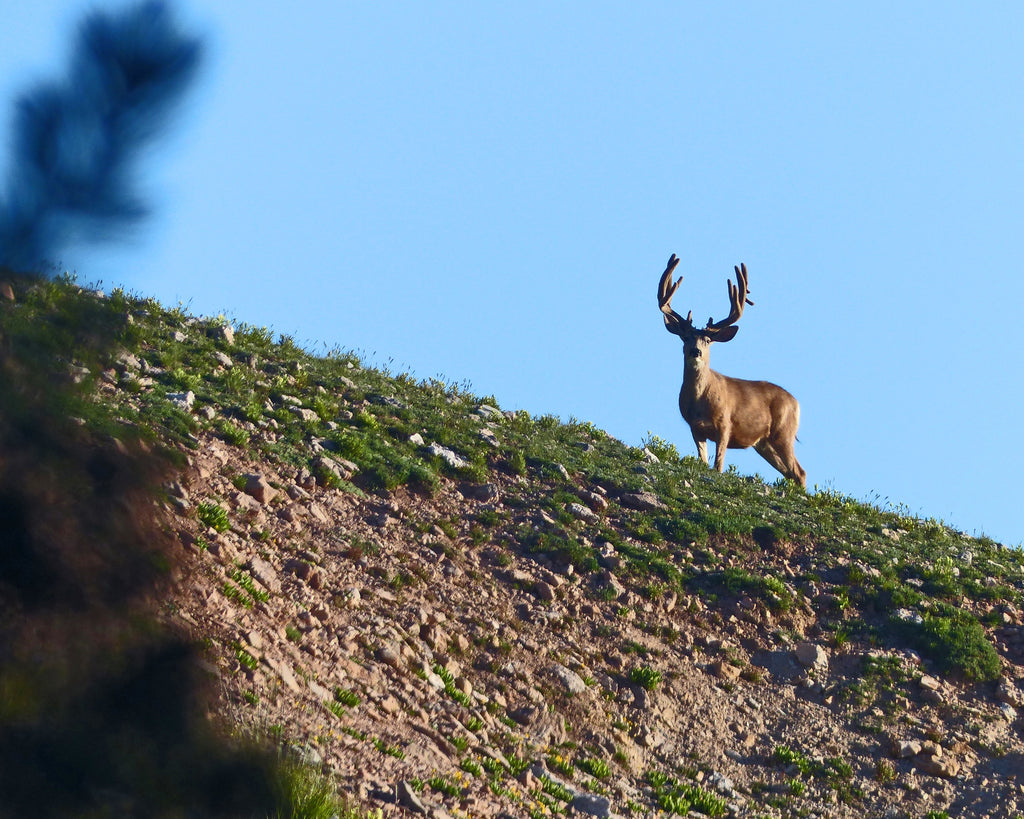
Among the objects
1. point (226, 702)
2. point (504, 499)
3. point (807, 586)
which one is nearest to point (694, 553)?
point (807, 586)

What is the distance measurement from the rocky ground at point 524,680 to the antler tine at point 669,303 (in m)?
9.98

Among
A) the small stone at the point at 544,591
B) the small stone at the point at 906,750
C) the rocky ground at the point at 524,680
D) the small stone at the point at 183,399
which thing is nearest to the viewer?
the rocky ground at the point at 524,680

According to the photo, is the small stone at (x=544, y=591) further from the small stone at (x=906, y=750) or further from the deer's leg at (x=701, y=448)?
the deer's leg at (x=701, y=448)

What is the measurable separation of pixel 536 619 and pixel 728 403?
453 inches

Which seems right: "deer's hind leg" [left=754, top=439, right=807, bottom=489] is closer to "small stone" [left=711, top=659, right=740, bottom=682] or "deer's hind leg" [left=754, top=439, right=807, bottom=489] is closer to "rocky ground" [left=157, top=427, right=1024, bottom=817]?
"rocky ground" [left=157, top=427, right=1024, bottom=817]

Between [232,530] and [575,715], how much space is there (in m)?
3.80

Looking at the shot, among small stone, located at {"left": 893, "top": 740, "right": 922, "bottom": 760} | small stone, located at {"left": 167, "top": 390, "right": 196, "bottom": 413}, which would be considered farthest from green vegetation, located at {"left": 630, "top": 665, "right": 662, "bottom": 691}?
small stone, located at {"left": 167, "top": 390, "right": 196, "bottom": 413}

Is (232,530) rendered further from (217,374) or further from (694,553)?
(694,553)

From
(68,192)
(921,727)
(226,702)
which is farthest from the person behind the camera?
(921,727)

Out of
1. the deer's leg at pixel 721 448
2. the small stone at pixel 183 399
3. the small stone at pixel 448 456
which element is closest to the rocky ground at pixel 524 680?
the small stone at pixel 183 399

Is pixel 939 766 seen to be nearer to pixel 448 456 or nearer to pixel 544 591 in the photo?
pixel 544 591

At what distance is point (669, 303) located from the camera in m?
23.6

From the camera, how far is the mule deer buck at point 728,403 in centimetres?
2169

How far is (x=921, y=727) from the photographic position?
11422mm
